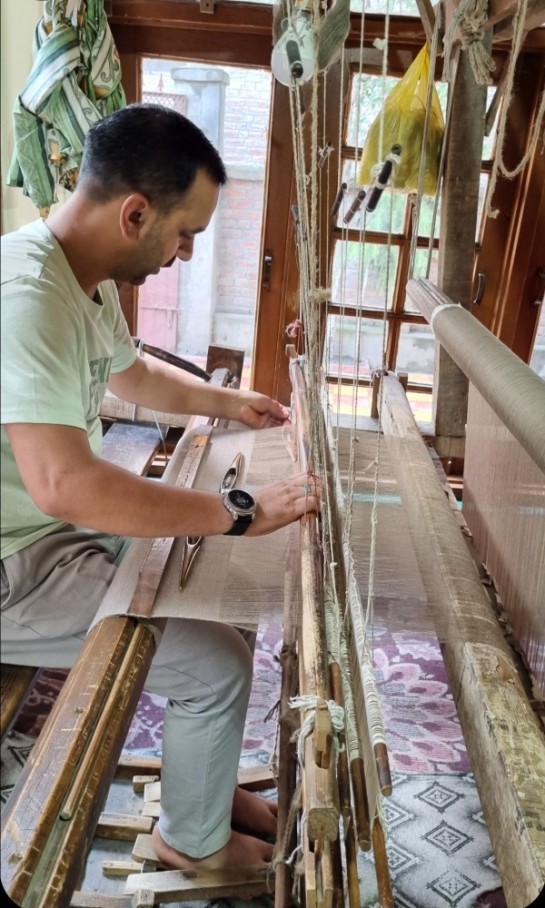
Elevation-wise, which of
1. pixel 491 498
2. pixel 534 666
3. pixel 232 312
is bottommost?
pixel 534 666

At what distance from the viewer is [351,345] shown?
1.71 metres

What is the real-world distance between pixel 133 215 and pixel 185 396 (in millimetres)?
811

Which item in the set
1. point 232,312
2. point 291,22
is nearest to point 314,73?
point 291,22

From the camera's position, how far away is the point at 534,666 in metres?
1.25

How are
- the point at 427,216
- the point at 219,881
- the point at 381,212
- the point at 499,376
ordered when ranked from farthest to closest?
the point at 427,216 → the point at 381,212 → the point at 219,881 → the point at 499,376

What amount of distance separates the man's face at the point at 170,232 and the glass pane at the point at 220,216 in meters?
0.04

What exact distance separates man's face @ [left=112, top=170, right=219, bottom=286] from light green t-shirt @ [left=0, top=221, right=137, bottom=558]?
0.05 metres

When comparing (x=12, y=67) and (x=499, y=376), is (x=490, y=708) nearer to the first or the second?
(x=499, y=376)

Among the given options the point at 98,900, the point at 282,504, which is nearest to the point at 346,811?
the point at 282,504

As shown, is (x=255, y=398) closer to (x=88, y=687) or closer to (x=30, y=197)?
(x=88, y=687)

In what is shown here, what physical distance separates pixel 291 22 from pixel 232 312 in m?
0.32

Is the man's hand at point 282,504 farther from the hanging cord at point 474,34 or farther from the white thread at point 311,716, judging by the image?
the hanging cord at point 474,34

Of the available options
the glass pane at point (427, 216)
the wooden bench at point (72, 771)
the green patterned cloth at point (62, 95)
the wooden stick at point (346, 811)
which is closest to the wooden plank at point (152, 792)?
the wooden bench at point (72, 771)

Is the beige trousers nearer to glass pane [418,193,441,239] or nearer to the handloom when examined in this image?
the handloom
